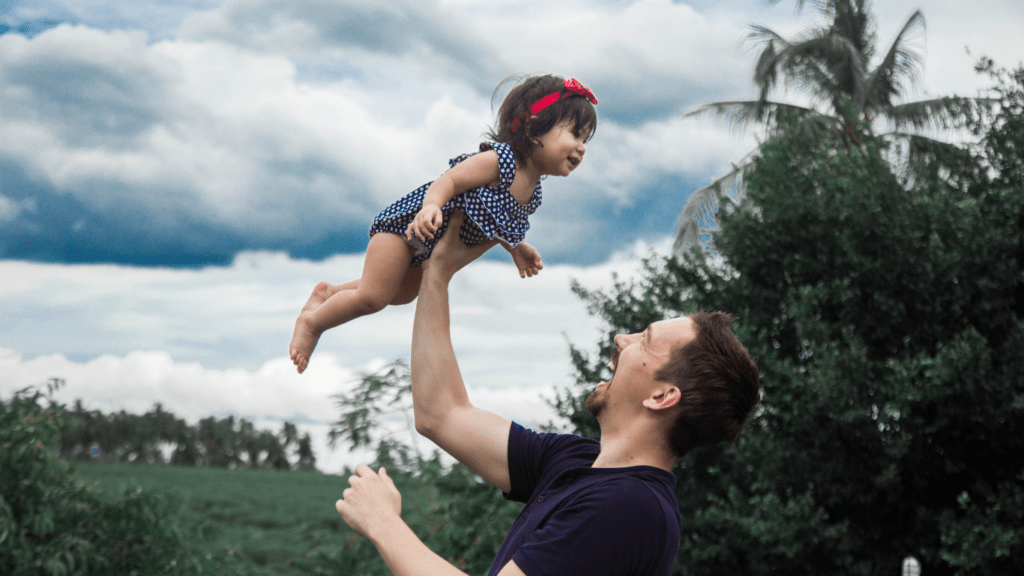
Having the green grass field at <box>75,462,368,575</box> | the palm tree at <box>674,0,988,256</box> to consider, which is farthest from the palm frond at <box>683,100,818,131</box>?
the green grass field at <box>75,462,368,575</box>

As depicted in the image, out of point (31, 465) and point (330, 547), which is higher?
point (31, 465)

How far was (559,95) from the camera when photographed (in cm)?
234

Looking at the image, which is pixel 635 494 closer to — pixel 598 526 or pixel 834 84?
pixel 598 526

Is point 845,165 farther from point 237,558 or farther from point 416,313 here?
point 416,313

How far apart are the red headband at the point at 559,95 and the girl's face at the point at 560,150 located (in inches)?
2.6

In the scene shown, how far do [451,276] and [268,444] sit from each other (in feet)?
39.0

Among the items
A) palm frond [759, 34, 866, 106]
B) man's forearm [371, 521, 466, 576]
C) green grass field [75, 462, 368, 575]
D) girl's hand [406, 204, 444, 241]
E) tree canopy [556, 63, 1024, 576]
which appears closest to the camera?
man's forearm [371, 521, 466, 576]

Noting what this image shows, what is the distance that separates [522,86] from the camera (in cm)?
240

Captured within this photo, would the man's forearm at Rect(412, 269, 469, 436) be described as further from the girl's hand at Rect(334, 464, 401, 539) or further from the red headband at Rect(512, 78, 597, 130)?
the red headband at Rect(512, 78, 597, 130)

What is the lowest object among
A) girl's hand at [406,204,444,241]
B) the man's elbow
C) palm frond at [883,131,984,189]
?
the man's elbow

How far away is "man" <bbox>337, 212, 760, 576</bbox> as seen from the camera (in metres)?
1.69

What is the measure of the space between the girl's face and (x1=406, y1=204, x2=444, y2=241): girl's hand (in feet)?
1.36

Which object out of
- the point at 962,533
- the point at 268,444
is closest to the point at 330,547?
the point at 962,533

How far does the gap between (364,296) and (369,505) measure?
70cm
